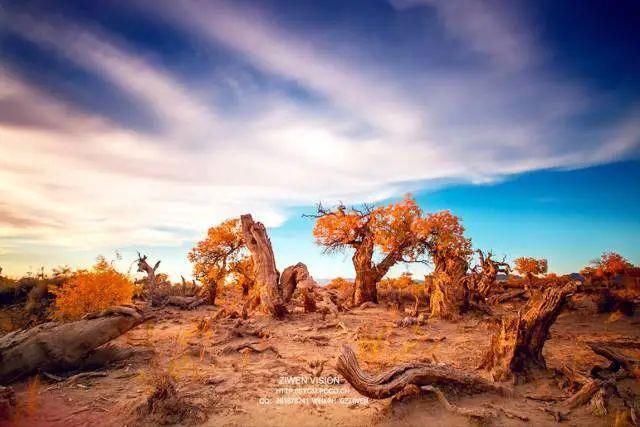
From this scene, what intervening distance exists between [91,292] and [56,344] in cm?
757

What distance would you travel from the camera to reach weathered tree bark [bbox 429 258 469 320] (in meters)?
18.1

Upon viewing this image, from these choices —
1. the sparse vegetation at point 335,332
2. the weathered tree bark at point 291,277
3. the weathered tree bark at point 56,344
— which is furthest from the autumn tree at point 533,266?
the weathered tree bark at point 56,344

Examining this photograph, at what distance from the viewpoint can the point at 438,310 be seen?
60.3ft

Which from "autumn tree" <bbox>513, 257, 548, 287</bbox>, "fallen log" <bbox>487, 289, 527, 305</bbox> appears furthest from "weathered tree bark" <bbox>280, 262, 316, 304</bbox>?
"autumn tree" <bbox>513, 257, 548, 287</bbox>

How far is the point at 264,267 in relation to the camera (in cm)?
1925

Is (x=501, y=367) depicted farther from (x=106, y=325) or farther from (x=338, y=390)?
(x=106, y=325)

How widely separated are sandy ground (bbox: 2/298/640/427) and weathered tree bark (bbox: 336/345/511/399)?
0.25m

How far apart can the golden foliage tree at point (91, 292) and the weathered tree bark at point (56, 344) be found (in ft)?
20.5

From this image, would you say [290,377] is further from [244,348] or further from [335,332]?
[335,332]

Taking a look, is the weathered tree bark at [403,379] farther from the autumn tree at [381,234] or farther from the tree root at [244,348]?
the autumn tree at [381,234]

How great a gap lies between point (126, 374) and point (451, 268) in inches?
659

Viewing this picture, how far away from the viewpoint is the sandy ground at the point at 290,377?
263 inches

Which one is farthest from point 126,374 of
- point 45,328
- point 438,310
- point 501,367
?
point 438,310

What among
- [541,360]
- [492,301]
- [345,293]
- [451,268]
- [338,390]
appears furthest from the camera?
[345,293]
